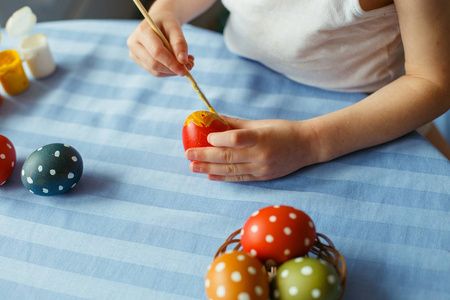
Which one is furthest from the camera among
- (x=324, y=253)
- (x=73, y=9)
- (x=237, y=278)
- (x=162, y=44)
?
(x=73, y=9)

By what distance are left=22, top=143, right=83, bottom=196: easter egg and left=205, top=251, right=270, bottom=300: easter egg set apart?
0.34 metres

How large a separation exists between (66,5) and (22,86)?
0.77m

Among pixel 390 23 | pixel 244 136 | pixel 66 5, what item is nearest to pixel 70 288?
pixel 244 136

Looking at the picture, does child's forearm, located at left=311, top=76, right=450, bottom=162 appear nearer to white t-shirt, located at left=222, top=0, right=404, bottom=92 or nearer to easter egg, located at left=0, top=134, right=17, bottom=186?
white t-shirt, located at left=222, top=0, right=404, bottom=92

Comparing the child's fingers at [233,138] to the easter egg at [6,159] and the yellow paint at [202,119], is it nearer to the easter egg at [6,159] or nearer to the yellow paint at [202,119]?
the yellow paint at [202,119]

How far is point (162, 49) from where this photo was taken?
0.84 metres

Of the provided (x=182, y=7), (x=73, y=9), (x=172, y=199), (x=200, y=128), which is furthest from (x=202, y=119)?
(x=73, y=9)

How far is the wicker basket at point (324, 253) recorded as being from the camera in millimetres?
578

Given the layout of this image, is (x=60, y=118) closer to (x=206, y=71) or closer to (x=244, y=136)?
(x=206, y=71)

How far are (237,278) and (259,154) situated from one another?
0.26 m

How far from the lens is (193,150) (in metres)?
0.74

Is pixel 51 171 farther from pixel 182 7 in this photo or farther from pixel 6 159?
pixel 182 7

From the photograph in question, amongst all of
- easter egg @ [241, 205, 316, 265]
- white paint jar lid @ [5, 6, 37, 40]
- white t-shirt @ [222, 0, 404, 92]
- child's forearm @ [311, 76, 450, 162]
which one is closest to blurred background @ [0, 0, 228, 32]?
white paint jar lid @ [5, 6, 37, 40]

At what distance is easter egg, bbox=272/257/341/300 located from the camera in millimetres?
531
